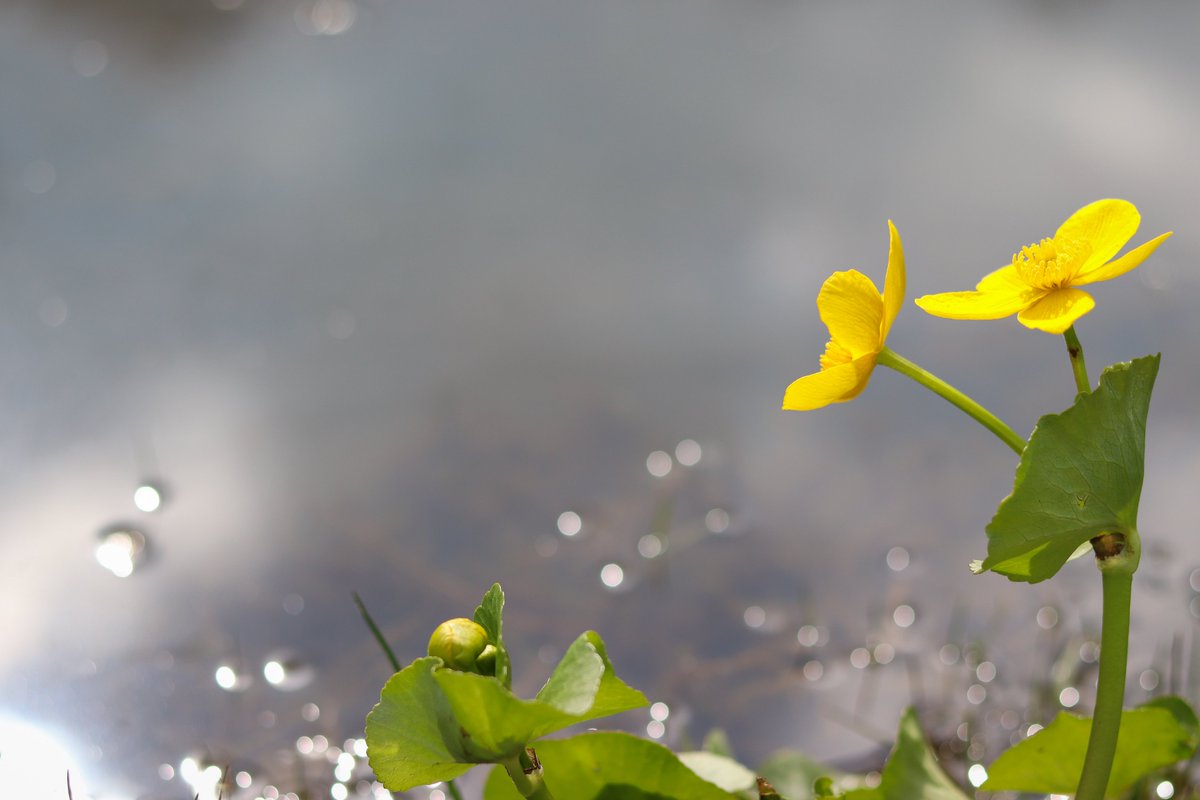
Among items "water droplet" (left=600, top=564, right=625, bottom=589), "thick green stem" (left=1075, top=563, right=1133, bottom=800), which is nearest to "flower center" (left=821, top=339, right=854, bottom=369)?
"thick green stem" (left=1075, top=563, right=1133, bottom=800)

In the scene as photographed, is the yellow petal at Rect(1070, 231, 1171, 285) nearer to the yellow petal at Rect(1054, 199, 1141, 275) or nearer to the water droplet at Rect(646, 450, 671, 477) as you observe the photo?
the yellow petal at Rect(1054, 199, 1141, 275)

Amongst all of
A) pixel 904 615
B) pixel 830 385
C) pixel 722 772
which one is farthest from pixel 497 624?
pixel 904 615

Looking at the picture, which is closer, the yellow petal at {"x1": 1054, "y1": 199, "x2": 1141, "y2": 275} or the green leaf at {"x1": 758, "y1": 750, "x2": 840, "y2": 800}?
the yellow petal at {"x1": 1054, "y1": 199, "x2": 1141, "y2": 275}

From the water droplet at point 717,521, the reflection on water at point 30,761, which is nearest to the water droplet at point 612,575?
the water droplet at point 717,521

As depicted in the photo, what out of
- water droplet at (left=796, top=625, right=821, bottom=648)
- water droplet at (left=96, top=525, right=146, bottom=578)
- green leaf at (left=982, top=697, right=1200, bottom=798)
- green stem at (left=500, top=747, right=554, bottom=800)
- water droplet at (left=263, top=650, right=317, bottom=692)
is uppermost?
water droplet at (left=96, top=525, right=146, bottom=578)

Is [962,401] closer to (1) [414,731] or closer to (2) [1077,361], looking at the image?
(2) [1077,361]
